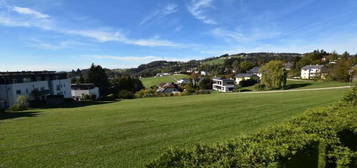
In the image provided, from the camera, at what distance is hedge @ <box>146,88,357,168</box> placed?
3604 mm

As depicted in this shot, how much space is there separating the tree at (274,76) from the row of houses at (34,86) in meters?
47.6

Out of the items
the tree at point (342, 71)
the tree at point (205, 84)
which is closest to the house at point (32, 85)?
the tree at point (205, 84)

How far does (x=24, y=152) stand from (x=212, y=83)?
3052 inches

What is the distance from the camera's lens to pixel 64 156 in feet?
23.8

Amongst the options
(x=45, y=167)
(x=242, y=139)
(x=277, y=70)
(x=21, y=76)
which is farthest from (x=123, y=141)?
(x=277, y=70)

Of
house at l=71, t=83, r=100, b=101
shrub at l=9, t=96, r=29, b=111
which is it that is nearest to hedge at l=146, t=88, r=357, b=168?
shrub at l=9, t=96, r=29, b=111

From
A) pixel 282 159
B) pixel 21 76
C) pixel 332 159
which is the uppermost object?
pixel 21 76

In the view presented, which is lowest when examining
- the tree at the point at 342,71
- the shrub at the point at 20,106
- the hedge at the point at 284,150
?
the shrub at the point at 20,106

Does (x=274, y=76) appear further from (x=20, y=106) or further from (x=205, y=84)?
(x=20, y=106)

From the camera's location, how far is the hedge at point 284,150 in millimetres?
3604

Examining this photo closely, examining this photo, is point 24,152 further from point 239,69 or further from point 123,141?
point 239,69

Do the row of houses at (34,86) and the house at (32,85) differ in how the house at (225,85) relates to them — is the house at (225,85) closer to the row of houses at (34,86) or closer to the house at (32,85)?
the row of houses at (34,86)

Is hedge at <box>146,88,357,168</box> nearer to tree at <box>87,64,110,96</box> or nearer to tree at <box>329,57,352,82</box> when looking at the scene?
tree at <box>329,57,352,82</box>

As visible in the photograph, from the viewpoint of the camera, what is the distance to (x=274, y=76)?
173 ft
